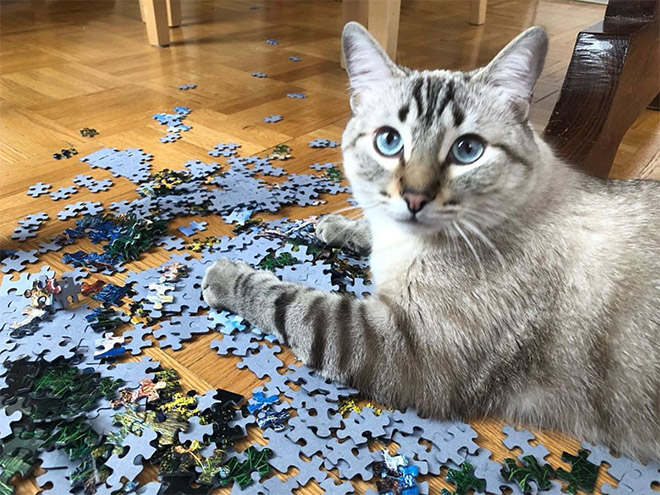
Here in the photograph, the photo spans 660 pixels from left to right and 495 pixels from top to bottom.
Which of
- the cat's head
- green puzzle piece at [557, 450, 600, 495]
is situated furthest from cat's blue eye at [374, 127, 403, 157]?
green puzzle piece at [557, 450, 600, 495]

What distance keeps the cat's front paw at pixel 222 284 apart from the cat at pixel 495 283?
0.27 metres

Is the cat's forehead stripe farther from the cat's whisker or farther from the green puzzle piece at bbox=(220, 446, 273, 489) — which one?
the green puzzle piece at bbox=(220, 446, 273, 489)

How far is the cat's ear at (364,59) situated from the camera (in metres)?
1.52

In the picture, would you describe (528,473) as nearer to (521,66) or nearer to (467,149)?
(467,149)

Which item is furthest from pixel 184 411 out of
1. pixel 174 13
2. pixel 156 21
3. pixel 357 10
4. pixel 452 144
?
pixel 174 13

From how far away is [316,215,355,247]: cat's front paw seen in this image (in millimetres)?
2029

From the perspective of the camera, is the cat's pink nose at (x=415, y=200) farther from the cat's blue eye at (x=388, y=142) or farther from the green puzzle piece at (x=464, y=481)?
the green puzzle piece at (x=464, y=481)

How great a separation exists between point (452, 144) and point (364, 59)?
396mm

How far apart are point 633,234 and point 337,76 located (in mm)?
2771

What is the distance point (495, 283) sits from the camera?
141 cm

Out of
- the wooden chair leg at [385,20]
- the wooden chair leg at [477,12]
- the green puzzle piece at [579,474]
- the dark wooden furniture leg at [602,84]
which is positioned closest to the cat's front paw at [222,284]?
the green puzzle piece at [579,474]

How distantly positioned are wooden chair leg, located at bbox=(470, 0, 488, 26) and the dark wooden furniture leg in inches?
129

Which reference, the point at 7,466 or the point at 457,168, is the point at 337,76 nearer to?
the point at 457,168

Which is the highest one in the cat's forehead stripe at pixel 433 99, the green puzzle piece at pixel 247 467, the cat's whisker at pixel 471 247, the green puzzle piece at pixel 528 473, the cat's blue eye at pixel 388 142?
the cat's forehead stripe at pixel 433 99
